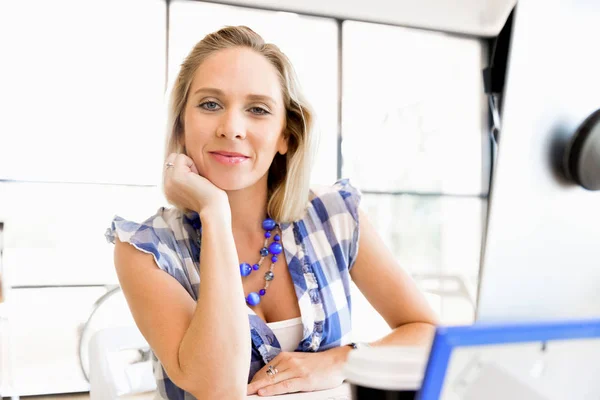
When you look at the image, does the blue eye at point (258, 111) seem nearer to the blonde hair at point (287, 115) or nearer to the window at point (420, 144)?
the blonde hair at point (287, 115)

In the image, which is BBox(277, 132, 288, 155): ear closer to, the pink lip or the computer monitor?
the pink lip

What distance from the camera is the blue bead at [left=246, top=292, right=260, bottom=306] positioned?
37.5 inches

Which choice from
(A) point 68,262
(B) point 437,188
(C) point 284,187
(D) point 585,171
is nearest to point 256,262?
(C) point 284,187

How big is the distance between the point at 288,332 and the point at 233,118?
1.16ft

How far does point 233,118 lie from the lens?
3.00 ft

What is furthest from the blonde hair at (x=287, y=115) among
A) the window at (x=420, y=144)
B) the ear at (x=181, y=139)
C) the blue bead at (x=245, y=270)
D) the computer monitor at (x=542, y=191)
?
the window at (x=420, y=144)

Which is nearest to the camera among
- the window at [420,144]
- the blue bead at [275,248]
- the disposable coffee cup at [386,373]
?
the disposable coffee cup at [386,373]

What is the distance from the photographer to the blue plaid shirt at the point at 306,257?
90 centimetres

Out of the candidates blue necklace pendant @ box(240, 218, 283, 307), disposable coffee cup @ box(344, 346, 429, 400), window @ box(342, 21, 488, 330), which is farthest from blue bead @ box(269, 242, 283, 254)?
window @ box(342, 21, 488, 330)

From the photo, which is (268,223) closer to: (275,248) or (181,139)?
(275,248)

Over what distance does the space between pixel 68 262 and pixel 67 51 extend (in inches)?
45.1

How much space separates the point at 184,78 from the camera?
100cm

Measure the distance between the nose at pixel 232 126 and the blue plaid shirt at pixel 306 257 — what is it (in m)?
0.16

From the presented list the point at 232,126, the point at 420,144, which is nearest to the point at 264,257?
the point at 232,126
